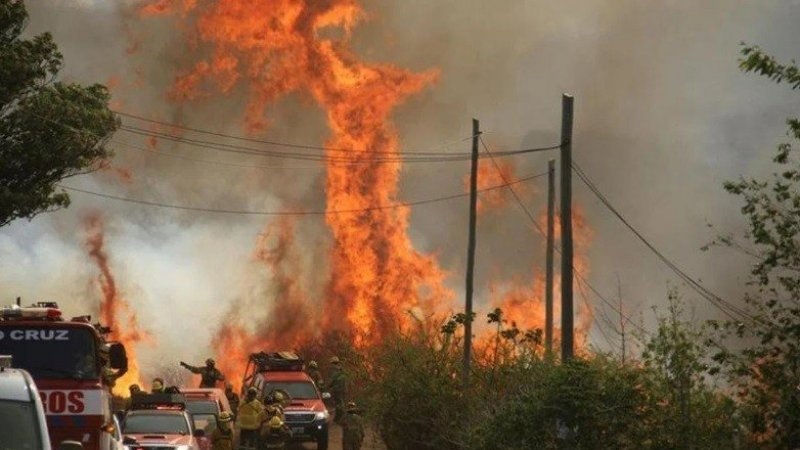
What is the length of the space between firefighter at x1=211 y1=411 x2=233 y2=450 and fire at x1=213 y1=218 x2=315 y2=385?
24031 mm

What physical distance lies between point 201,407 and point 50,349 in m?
13.4

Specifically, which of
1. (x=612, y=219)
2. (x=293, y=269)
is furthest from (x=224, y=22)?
(x=612, y=219)

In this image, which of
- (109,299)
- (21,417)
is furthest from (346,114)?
(21,417)

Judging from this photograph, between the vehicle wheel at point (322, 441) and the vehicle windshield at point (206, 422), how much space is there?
428cm

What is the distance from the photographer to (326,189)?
55.0 m

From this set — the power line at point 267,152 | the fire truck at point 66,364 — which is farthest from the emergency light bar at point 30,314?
Answer: the power line at point 267,152

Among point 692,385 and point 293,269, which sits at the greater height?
point 293,269

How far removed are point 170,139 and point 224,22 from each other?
20.9ft

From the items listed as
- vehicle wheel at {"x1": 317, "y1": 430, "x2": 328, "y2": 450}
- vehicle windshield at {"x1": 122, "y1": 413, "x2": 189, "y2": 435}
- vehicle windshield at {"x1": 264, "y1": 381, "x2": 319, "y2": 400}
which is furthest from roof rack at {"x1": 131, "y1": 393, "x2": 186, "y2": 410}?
vehicle windshield at {"x1": 264, "y1": 381, "x2": 319, "y2": 400}

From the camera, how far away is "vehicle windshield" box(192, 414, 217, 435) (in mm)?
32594

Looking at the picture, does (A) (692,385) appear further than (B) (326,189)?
No

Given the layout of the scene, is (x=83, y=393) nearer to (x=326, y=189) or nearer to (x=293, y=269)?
(x=326, y=189)

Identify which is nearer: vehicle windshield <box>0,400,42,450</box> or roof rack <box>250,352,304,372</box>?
vehicle windshield <box>0,400,42,450</box>

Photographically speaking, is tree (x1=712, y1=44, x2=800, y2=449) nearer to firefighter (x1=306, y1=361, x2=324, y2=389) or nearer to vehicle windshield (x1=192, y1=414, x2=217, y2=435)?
vehicle windshield (x1=192, y1=414, x2=217, y2=435)
